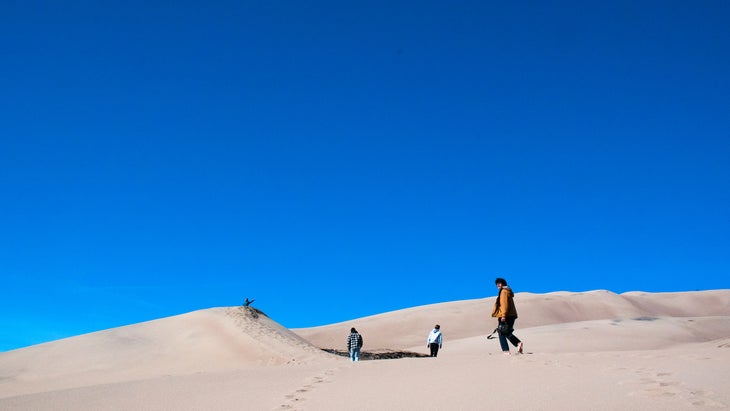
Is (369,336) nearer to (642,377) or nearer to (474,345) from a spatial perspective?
(474,345)

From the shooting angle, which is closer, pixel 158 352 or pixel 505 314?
pixel 505 314

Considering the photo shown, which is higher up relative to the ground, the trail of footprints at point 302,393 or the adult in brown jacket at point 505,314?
the adult in brown jacket at point 505,314

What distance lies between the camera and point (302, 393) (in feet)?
27.1

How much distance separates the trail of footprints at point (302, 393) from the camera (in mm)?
7438

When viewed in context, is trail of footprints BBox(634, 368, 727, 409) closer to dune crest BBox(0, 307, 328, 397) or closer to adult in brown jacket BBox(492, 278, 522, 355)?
adult in brown jacket BBox(492, 278, 522, 355)

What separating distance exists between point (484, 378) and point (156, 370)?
58.2ft

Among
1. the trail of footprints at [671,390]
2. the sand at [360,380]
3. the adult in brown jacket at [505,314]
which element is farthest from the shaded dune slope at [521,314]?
the trail of footprints at [671,390]

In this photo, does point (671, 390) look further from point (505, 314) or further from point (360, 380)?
point (505, 314)

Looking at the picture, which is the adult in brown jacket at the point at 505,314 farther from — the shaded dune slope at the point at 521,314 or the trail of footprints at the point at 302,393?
the shaded dune slope at the point at 521,314

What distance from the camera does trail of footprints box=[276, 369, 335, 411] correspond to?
744 centimetres

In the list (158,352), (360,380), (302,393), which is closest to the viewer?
(302,393)

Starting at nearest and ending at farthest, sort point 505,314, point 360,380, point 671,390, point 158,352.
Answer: point 671,390
point 360,380
point 505,314
point 158,352

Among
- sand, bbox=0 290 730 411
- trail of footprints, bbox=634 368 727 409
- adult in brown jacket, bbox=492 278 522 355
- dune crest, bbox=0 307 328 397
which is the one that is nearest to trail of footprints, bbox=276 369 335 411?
sand, bbox=0 290 730 411

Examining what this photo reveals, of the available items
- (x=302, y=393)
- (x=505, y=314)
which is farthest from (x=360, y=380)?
(x=505, y=314)
